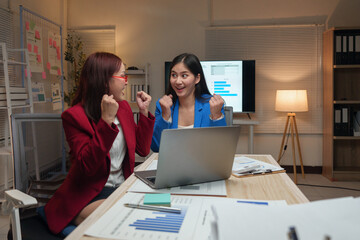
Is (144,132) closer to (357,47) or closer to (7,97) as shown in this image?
(7,97)

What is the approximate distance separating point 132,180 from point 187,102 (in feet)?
3.36

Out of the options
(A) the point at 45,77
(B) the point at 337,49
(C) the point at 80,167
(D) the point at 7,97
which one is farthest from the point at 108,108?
(B) the point at 337,49

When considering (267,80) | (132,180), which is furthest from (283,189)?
(267,80)

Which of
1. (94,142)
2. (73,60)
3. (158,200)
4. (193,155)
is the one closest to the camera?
(158,200)

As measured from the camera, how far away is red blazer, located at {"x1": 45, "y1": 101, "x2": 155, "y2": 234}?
121 cm

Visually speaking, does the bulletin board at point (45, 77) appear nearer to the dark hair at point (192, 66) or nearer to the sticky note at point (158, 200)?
the dark hair at point (192, 66)

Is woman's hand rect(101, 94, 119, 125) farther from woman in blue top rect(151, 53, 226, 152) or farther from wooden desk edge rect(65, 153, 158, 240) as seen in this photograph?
woman in blue top rect(151, 53, 226, 152)

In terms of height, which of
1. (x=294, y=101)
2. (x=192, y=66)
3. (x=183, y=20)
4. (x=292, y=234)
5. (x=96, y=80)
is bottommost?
(x=292, y=234)

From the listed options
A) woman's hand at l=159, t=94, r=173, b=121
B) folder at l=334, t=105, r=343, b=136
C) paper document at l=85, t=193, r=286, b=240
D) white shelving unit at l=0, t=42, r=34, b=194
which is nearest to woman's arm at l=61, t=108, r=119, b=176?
paper document at l=85, t=193, r=286, b=240

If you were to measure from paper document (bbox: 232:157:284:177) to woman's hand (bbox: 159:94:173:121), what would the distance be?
0.54 metres

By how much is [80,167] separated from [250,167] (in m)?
0.73

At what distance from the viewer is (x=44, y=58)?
3.87 m

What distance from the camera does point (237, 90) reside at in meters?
4.00

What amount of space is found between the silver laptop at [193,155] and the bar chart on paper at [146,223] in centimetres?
15
